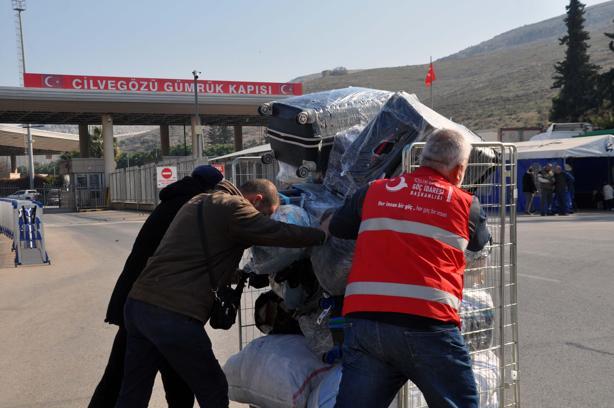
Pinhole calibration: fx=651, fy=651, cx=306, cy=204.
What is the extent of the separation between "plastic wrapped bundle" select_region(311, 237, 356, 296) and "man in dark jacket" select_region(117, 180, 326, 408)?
0.33 ft

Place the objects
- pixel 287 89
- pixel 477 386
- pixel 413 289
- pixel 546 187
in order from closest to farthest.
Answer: pixel 413 289 < pixel 477 386 < pixel 546 187 < pixel 287 89

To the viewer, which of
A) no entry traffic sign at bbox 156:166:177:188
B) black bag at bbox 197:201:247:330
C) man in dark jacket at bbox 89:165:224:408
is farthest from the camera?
no entry traffic sign at bbox 156:166:177:188

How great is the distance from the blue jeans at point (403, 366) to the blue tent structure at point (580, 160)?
20.1m

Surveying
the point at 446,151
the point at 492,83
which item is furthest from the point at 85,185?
the point at 492,83

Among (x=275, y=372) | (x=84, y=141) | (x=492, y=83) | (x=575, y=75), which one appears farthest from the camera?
(x=492, y=83)

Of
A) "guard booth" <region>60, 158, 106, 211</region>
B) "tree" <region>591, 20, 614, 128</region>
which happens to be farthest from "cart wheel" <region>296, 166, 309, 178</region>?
"tree" <region>591, 20, 614, 128</region>

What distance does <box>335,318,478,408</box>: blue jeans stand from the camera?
8.62 ft

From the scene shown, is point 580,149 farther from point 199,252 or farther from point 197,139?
point 199,252

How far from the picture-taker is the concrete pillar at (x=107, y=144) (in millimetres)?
45000

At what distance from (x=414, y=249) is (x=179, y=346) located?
4.79ft

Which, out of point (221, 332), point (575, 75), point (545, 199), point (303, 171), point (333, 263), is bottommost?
point (221, 332)

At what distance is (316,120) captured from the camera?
4000 millimetres

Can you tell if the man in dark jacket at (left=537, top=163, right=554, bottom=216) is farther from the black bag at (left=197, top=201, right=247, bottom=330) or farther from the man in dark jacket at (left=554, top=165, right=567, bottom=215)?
the black bag at (left=197, top=201, right=247, bottom=330)

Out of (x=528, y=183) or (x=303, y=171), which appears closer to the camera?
(x=303, y=171)
